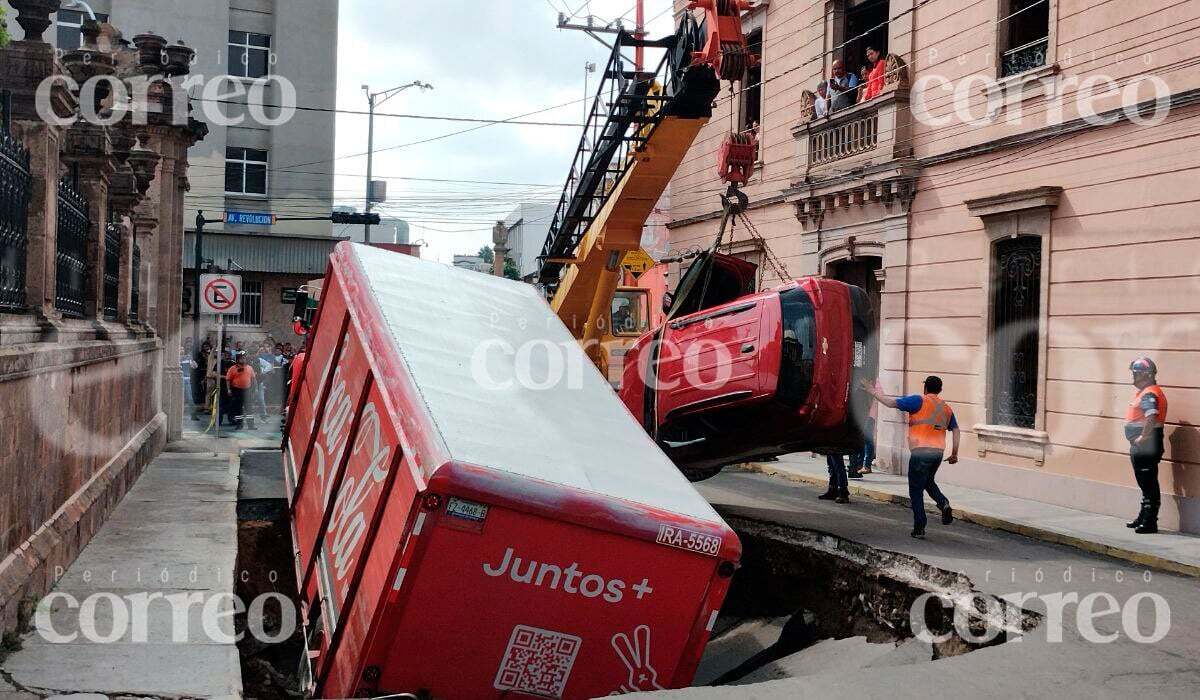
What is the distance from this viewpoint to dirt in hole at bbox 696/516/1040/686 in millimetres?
7863

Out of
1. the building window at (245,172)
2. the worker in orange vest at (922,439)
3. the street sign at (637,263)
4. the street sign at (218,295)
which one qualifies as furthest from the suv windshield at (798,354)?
the building window at (245,172)

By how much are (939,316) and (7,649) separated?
13542mm

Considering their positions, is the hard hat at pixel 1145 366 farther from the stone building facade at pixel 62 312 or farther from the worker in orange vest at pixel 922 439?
the stone building facade at pixel 62 312

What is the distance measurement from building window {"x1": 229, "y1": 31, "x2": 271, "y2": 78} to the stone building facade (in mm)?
22331

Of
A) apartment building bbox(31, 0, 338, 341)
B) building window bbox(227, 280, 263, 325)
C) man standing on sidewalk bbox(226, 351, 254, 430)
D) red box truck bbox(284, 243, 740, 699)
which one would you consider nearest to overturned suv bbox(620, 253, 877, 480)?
red box truck bbox(284, 243, 740, 699)

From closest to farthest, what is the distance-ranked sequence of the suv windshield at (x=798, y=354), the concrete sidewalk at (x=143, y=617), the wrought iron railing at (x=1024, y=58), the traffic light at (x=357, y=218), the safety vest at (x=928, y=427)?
the concrete sidewalk at (x=143, y=617)
the suv windshield at (x=798, y=354)
the safety vest at (x=928, y=427)
the wrought iron railing at (x=1024, y=58)
the traffic light at (x=357, y=218)

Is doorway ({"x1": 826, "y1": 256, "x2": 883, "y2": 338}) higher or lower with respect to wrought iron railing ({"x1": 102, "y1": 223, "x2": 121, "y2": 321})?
higher

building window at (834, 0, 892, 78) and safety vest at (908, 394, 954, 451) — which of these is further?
building window at (834, 0, 892, 78)

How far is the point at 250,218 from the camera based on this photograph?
106ft

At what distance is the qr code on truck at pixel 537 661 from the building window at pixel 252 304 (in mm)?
31685

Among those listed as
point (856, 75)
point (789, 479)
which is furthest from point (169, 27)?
point (789, 479)

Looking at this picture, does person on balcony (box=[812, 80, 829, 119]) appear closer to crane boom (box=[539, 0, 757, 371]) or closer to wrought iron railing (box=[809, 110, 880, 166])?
wrought iron railing (box=[809, 110, 880, 166])

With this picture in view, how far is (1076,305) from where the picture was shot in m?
13.4

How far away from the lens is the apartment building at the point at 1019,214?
39.7 ft
